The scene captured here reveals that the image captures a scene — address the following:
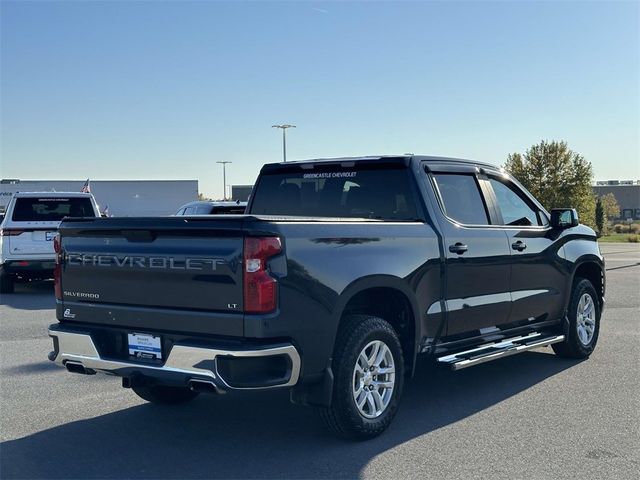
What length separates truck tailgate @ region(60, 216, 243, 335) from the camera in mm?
4410

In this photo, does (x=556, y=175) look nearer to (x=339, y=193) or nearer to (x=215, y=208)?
(x=215, y=208)

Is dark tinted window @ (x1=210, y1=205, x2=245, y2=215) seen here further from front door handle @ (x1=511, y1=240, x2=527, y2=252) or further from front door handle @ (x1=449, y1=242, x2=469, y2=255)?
front door handle @ (x1=449, y1=242, x2=469, y2=255)

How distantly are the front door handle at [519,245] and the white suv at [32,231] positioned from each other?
9.41 meters

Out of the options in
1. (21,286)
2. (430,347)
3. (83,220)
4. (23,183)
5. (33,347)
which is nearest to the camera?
(83,220)

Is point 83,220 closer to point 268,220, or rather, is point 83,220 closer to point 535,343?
point 268,220

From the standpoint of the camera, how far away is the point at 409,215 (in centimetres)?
591

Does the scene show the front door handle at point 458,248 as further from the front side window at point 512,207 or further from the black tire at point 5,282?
the black tire at point 5,282

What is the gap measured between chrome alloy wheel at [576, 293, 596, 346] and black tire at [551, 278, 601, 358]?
0.02 meters

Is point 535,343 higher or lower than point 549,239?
lower

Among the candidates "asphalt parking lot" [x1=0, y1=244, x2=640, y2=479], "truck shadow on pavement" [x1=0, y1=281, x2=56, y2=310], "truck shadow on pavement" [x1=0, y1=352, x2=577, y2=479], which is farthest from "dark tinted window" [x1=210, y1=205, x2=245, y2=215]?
"truck shadow on pavement" [x1=0, y1=352, x2=577, y2=479]

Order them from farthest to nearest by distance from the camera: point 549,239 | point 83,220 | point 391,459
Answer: point 549,239
point 83,220
point 391,459

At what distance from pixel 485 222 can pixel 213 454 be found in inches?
124

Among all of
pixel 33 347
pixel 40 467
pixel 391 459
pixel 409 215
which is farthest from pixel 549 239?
pixel 33 347

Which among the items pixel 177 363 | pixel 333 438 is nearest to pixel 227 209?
pixel 333 438
